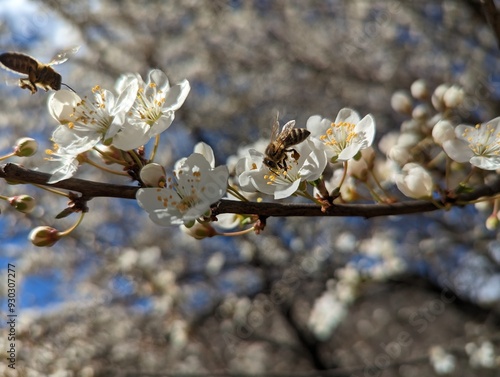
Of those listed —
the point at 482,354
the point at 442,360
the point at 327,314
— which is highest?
the point at 482,354

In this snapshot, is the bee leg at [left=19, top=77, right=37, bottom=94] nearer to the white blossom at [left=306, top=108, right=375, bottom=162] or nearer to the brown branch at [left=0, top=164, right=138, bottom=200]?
the brown branch at [left=0, top=164, right=138, bottom=200]

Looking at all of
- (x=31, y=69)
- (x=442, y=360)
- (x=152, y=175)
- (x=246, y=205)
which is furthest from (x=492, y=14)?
(x=442, y=360)

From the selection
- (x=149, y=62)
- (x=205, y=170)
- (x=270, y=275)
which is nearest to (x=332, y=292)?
(x=270, y=275)

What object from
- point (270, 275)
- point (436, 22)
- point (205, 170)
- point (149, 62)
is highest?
point (205, 170)

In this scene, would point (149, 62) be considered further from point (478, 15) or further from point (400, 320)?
point (400, 320)

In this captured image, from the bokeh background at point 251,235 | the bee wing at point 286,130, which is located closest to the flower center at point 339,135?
the bee wing at point 286,130

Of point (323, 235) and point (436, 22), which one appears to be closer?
point (436, 22)

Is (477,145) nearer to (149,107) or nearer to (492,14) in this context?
(492,14)
